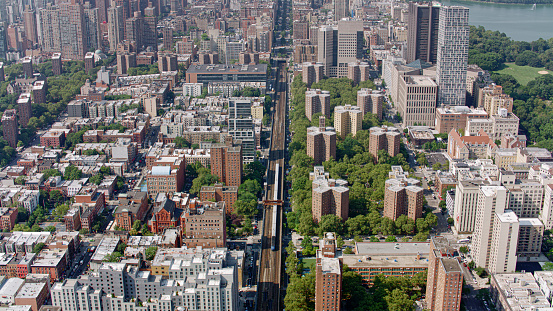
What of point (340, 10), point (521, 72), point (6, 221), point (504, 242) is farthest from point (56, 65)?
point (504, 242)

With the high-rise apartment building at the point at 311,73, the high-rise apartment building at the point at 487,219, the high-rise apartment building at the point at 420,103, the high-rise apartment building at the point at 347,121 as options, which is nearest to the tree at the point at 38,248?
the high-rise apartment building at the point at 487,219

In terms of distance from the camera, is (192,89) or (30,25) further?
(30,25)

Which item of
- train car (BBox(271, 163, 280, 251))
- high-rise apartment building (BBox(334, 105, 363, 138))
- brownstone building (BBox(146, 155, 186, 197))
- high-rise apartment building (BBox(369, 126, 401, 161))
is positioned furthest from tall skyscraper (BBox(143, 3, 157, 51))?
brownstone building (BBox(146, 155, 186, 197))

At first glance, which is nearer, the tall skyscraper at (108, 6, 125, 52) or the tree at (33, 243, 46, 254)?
the tree at (33, 243, 46, 254)

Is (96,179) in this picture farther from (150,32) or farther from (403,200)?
(150,32)

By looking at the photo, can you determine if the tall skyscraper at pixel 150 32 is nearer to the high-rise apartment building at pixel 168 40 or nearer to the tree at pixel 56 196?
the high-rise apartment building at pixel 168 40

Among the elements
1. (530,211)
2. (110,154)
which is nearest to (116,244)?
(110,154)

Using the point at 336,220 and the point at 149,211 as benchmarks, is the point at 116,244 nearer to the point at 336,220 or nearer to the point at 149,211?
the point at 149,211

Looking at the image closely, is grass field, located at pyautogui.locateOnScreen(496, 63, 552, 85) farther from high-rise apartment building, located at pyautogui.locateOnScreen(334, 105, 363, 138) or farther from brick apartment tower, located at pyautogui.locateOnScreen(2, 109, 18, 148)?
brick apartment tower, located at pyautogui.locateOnScreen(2, 109, 18, 148)
